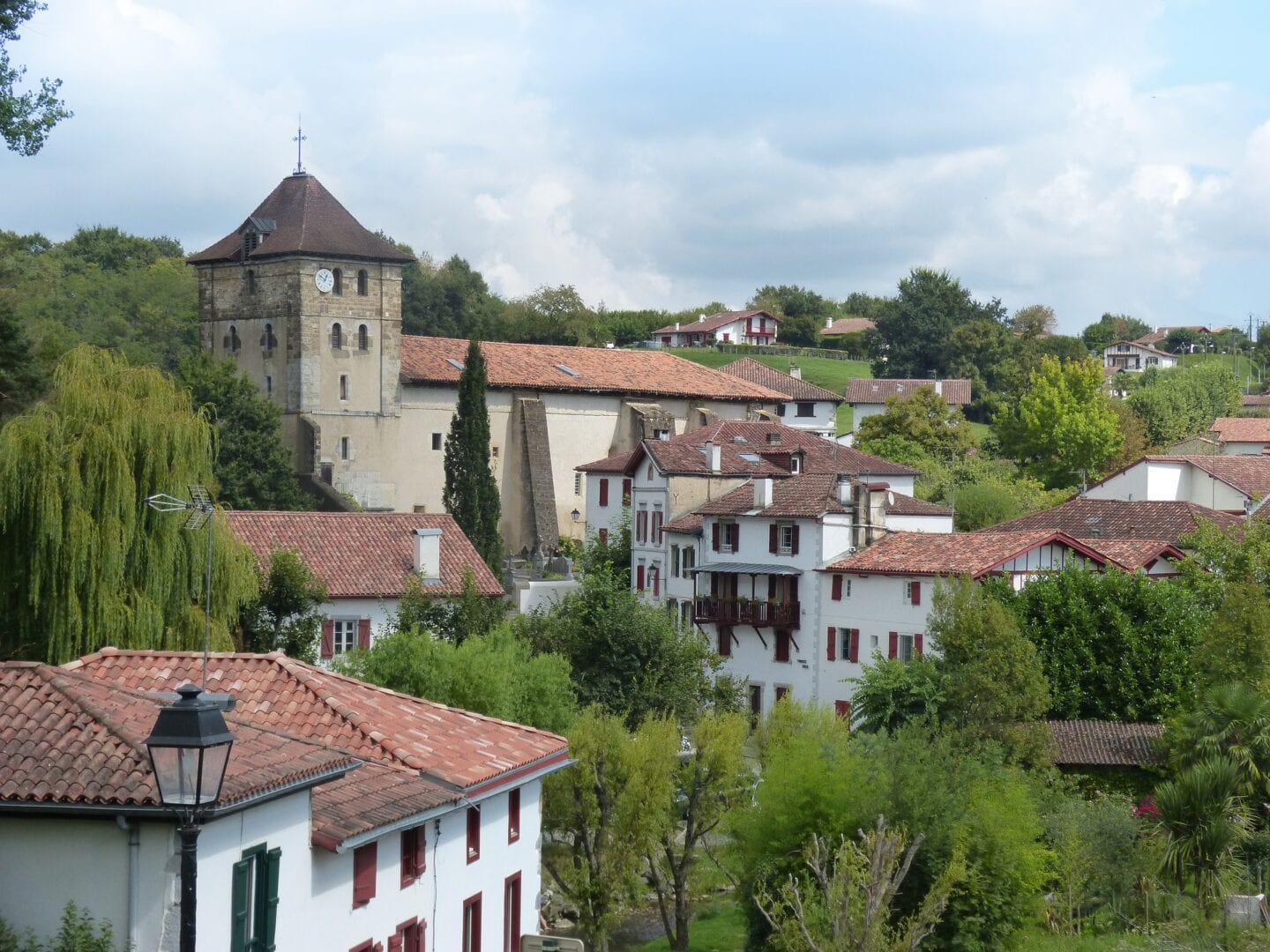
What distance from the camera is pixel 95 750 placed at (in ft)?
55.3

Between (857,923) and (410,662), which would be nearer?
(857,923)

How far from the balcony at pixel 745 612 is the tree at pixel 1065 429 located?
123ft

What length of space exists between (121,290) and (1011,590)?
84.8m

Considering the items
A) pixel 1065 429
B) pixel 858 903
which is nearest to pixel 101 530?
pixel 858 903

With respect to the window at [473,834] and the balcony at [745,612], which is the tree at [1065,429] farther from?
the window at [473,834]

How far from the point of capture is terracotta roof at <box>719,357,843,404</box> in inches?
3615

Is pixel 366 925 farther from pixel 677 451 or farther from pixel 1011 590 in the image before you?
pixel 677 451

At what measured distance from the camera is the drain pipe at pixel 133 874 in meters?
16.1

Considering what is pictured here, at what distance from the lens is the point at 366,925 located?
19.7 metres

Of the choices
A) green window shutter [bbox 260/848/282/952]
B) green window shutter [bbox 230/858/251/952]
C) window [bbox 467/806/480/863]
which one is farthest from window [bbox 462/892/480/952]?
green window shutter [bbox 230/858/251/952]

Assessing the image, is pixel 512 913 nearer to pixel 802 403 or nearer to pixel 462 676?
pixel 462 676

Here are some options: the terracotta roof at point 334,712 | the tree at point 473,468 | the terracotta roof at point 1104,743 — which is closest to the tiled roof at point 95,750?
the terracotta roof at point 334,712

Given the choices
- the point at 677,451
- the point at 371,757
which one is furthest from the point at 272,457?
the point at 371,757

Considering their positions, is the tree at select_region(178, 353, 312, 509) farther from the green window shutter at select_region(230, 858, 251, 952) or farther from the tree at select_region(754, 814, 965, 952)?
the green window shutter at select_region(230, 858, 251, 952)
